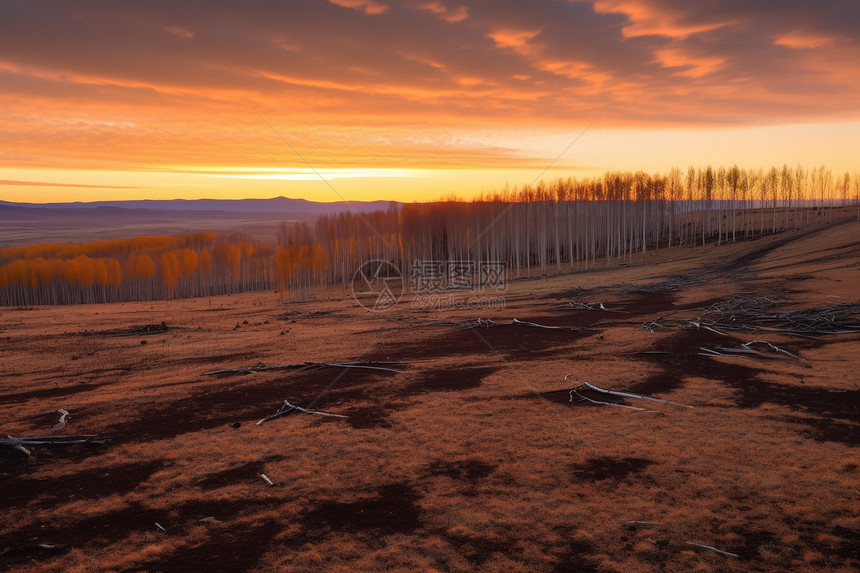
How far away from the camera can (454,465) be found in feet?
30.3

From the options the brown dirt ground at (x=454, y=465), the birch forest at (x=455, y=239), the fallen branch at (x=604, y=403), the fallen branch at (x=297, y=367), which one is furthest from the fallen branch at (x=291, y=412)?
the birch forest at (x=455, y=239)

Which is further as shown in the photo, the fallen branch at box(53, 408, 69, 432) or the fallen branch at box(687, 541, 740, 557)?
the fallen branch at box(53, 408, 69, 432)

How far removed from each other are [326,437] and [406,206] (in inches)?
3557

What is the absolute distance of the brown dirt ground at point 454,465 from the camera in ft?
21.7

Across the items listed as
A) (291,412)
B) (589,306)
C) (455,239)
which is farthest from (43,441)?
(455,239)

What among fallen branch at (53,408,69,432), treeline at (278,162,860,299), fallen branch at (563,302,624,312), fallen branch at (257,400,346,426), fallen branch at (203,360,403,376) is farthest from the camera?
treeline at (278,162,860,299)

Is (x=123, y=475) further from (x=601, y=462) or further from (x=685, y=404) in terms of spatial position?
(x=685, y=404)

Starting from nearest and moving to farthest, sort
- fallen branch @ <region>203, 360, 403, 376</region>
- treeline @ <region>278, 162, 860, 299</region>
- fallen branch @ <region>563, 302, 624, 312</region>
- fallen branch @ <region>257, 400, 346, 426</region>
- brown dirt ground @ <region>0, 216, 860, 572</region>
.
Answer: brown dirt ground @ <region>0, 216, 860, 572</region> → fallen branch @ <region>257, 400, 346, 426</region> → fallen branch @ <region>203, 360, 403, 376</region> → fallen branch @ <region>563, 302, 624, 312</region> → treeline @ <region>278, 162, 860, 299</region>

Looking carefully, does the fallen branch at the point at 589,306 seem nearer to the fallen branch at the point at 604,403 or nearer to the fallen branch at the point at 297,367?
the fallen branch at the point at 297,367

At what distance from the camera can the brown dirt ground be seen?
6.60 m

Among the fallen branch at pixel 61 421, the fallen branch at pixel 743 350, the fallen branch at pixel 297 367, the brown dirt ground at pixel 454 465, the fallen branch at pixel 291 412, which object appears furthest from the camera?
the fallen branch at pixel 297 367

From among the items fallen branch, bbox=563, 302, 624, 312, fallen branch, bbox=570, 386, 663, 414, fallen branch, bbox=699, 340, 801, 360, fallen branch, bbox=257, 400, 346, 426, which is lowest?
fallen branch, bbox=563, 302, 624, 312

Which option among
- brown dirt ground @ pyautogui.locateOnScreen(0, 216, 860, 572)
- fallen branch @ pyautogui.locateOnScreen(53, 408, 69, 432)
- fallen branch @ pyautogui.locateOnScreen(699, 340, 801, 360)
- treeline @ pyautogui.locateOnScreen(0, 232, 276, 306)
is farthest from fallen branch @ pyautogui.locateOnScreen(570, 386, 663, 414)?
treeline @ pyautogui.locateOnScreen(0, 232, 276, 306)

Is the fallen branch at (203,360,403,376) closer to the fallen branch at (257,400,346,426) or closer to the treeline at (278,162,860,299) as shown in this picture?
the fallen branch at (257,400,346,426)
